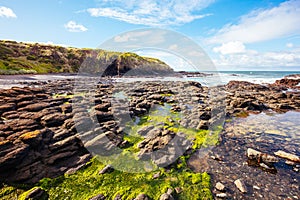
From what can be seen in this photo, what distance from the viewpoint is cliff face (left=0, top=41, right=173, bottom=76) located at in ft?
205

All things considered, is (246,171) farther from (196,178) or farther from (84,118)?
(84,118)

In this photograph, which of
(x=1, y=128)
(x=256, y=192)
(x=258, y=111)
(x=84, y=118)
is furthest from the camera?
(x=258, y=111)

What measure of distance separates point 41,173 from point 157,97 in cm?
1636

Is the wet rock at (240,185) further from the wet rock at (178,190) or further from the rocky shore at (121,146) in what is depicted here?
the wet rock at (178,190)

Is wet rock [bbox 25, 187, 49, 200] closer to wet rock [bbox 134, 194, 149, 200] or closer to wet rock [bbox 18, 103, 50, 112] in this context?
wet rock [bbox 134, 194, 149, 200]

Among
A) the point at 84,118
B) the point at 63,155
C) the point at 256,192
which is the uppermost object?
the point at 84,118

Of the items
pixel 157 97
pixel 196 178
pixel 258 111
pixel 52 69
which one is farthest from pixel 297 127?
pixel 52 69

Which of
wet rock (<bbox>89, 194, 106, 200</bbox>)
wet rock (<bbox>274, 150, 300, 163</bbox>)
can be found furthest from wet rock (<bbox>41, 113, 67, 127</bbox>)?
wet rock (<bbox>274, 150, 300, 163</bbox>)

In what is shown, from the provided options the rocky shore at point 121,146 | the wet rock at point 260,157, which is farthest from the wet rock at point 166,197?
the wet rock at point 260,157

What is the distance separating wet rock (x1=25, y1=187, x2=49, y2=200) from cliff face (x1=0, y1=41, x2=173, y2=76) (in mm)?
63012

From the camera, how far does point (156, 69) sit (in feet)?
343

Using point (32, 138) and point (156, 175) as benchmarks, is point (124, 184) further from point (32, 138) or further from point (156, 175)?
point (32, 138)

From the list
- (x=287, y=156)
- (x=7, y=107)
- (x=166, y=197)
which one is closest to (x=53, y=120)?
(x=7, y=107)

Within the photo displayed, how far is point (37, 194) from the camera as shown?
5645 mm
